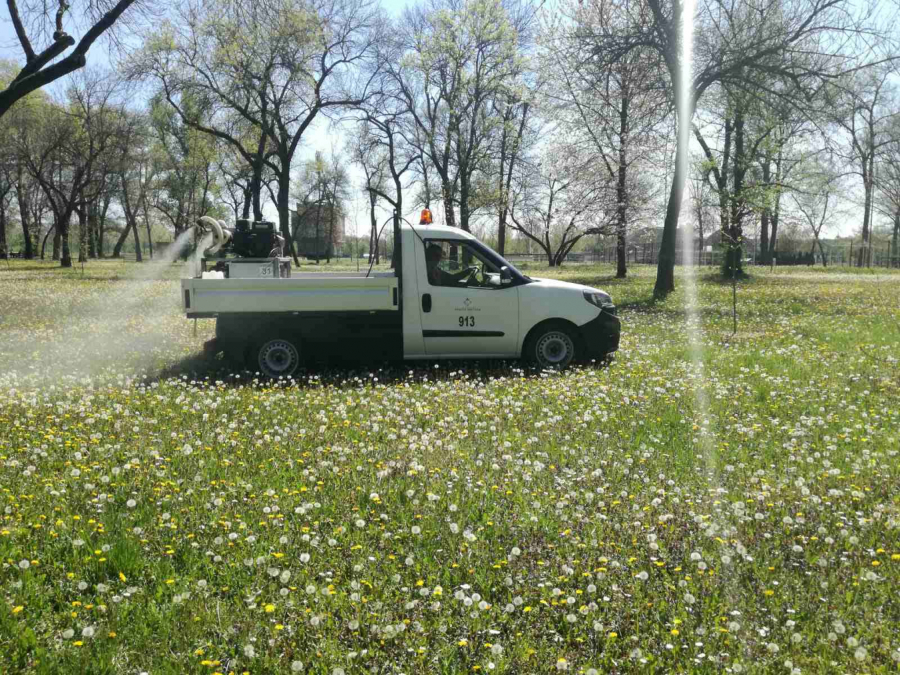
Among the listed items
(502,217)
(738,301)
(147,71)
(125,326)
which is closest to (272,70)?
(147,71)

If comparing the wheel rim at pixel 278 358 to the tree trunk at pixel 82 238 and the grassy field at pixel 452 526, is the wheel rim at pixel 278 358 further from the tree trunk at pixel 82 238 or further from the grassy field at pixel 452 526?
the tree trunk at pixel 82 238

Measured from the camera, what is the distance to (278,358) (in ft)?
32.8

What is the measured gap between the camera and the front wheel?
390 inches

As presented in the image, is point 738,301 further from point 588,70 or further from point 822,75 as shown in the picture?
point 588,70

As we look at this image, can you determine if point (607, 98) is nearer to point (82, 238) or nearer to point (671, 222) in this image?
point (671, 222)

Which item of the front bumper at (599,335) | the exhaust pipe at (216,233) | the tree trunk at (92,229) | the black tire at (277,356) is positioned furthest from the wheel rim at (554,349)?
the tree trunk at (92,229)

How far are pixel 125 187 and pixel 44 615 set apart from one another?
66798 mm

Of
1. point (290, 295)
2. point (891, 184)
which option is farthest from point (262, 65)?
point (891, 184)

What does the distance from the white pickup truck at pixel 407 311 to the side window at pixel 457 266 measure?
14mm

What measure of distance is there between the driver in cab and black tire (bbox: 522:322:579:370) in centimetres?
137

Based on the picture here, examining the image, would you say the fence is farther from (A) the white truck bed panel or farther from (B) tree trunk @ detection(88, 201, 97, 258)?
(A) the white truck bed panel

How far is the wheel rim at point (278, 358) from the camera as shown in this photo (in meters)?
9.91

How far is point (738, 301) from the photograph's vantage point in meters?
21.8

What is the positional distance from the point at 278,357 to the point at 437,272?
256cm
